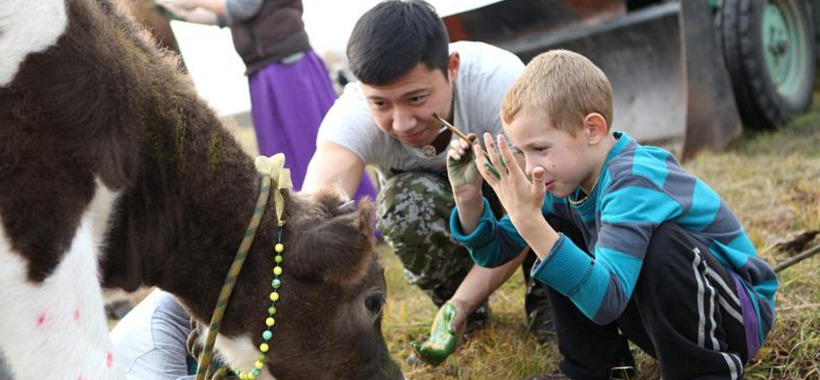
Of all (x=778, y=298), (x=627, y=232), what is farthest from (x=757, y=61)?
(x=627, y=232)

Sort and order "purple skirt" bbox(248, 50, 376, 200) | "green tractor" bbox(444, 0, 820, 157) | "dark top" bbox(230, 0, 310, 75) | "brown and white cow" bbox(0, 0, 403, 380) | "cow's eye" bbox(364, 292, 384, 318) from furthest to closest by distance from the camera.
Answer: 1. "green tractor" bbox(444, 0, 820, 157)
2. "purple skirt" bbox(248, 50, 376, 200)
3. "dark top" bbox(230, 0, 310, 75)
4. "cow's eye" bbox(364, 292, 384, 318)
5. "brown and white cow" bbox(0, 0, 403, 380)

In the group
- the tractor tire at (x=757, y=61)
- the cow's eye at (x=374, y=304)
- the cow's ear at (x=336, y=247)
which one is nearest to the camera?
the cow's ear at (x=336, y=247)

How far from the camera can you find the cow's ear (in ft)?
8.02

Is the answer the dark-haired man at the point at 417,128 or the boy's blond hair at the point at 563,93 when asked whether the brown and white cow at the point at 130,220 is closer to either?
the boy's blond hair at the point at 563,93

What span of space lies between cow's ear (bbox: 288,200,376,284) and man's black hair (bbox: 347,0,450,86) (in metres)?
0.84

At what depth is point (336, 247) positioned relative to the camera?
2449 mm

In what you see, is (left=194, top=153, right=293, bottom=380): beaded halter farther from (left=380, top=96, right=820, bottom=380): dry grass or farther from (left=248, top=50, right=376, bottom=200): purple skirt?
(left=248, top=50, right=376, bottom=200): purple skirt

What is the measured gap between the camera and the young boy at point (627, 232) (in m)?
2.39

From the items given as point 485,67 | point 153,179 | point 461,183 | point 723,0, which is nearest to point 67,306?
point 153,179

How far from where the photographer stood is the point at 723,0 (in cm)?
711

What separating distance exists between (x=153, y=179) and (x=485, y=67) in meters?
1.69

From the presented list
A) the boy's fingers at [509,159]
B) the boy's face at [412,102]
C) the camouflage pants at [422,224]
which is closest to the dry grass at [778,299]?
the camouflage pants at [422,224]

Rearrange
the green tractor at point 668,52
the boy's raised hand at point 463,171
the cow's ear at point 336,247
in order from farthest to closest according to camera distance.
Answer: the green tractor at point 668,52 → the boy's raised hand at point 463,171 → the cow's ear at point 336,247

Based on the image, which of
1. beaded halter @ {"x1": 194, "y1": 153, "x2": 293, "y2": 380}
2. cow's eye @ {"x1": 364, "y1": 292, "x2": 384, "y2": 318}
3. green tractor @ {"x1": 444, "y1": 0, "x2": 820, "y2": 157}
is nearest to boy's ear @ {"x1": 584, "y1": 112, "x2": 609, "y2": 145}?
cow's eye @ {"x1": 364, "y1": 292, "x2": 384, "y2": 318}
